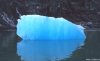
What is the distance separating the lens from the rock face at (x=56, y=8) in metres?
26.7

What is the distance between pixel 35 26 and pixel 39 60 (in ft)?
21.4

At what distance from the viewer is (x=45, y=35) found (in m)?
15.5

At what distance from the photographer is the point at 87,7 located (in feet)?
90.9

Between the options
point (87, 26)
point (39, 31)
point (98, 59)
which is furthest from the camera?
point (87, 26)

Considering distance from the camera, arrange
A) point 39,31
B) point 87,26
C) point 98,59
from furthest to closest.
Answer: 1. point 87,26
2. point 39,31
3. point 98,59

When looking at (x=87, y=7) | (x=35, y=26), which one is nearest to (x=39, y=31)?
(x=35, y=26)

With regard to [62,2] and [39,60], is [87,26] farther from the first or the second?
[39,60]

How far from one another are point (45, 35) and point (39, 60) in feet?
21.1

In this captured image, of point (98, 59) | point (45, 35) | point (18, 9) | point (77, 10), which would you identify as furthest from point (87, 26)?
point (98, 59)

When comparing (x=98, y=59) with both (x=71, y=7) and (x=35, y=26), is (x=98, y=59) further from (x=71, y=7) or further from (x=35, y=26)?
(x=71, y=7)

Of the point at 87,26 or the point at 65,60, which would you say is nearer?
the point at 65,60

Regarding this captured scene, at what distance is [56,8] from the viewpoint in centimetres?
2702

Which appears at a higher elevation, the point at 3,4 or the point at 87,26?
the point at 3,4

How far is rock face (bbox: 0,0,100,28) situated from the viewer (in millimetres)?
26703
